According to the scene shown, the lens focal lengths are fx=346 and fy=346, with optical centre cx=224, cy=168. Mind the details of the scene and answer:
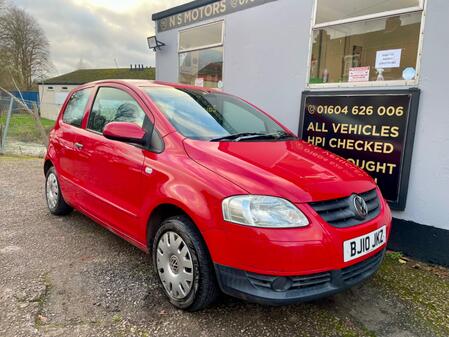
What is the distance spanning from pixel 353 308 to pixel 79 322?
2.01 m

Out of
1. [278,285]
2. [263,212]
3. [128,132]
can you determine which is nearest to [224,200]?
[263,212]

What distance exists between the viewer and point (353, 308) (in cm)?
268

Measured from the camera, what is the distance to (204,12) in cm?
593

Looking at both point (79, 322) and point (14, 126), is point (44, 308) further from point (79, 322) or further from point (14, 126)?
point (14, 126)

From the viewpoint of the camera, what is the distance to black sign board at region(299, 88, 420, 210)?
3604 millimetres

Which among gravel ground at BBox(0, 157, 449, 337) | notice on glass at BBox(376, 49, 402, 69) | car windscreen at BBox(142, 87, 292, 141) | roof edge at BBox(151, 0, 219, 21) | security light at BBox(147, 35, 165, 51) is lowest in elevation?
gravel ground at BBox(0, 157, 449, 337)

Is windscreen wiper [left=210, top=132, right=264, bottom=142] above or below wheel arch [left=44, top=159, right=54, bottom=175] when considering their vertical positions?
above

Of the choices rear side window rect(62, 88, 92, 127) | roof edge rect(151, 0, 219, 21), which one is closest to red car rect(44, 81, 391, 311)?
rear side window rect(62, 88, 92, 127)

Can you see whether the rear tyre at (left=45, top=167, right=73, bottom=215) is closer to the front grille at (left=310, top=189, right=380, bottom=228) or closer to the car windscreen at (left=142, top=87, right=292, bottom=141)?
the car windscreen at (left=142, top=87, right=292, bottom=141)

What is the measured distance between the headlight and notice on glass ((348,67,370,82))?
2.63m

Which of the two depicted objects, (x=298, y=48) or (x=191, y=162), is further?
(x=298, y=48)

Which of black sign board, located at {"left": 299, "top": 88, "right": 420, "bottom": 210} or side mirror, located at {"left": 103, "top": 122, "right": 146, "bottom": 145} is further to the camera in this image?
black sign board, located at {"left": 299, "top": 88, "right": 420, "bottom": 210}

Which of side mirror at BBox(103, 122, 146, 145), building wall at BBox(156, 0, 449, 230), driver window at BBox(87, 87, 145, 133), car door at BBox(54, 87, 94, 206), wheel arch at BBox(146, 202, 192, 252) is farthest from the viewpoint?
car door at BBox(54, 87, 94, 206)

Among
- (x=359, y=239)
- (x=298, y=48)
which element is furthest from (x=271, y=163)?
(x=298, y=48)
